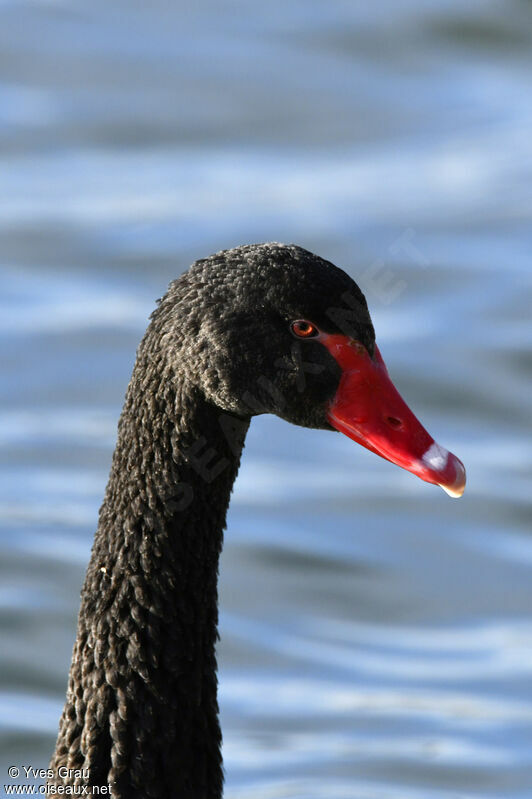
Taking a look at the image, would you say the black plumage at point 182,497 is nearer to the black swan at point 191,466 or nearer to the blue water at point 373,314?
the black swan at point 191,466

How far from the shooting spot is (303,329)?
4.83 m

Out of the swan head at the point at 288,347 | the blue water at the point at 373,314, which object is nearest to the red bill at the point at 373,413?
the swan head at the point at 288,347

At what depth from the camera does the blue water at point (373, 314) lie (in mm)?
7238

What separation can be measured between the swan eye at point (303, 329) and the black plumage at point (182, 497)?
0.02 m

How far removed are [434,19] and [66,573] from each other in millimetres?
6453

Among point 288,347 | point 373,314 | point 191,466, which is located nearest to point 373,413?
point 288,347

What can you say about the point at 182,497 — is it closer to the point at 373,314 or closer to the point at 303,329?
the point at 303,329

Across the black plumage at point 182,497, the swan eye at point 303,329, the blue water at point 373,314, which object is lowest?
the black plumage at point 182,497

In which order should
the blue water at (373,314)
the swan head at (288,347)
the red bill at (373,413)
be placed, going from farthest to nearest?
the blue water at (373,314)
the red bill at (373,413)
the swan head at (288,347)

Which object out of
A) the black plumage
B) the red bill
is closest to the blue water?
the black plumage

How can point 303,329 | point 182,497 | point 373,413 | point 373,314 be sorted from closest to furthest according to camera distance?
point 303,329, point 373,413, point 182,497, point 373,314

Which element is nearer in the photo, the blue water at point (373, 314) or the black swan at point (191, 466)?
Answer: the black swan at point (191, 466)

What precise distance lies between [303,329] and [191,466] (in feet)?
1.82

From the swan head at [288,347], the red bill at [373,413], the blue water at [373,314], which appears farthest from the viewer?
the blue water at [373,314]
